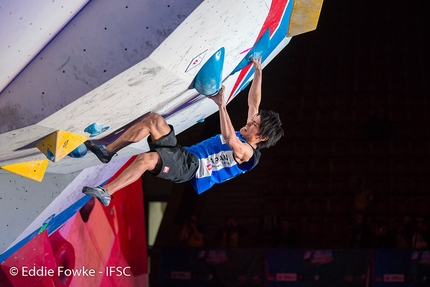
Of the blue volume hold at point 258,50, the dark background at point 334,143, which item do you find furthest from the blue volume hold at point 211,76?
the dark background at point 334,143

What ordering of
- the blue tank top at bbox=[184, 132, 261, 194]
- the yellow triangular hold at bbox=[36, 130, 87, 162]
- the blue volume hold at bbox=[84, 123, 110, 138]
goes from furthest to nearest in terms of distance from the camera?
the blue tank top at bbox=[184, 132, 261, 194]
the blue volume hold at bbox=[84, 123, 110, 138]
the yellow triangular hold at bbox=[36, 130, 87, 162]

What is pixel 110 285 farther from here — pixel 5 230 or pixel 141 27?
pixel 141 27

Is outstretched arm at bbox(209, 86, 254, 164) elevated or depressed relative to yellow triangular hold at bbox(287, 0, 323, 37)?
depressed

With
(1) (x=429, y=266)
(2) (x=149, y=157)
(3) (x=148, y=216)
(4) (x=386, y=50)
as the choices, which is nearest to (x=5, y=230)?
(2) (x=149, y=157)

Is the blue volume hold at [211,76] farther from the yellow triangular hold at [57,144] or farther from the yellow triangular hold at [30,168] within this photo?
the yellow triangular hold at [30,168]

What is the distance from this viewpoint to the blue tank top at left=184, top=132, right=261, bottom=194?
301cm

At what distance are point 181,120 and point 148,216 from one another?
223 inches

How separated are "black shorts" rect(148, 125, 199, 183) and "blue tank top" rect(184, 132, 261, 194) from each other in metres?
0.07

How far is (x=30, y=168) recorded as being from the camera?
2701mm

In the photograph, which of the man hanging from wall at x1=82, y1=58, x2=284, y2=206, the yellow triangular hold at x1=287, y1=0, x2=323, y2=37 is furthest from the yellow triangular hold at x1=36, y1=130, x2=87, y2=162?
the yellow triangular hold at x1=287, y1=0, x2=323, y2=37

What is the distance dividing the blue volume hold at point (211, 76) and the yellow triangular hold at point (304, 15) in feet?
1.94

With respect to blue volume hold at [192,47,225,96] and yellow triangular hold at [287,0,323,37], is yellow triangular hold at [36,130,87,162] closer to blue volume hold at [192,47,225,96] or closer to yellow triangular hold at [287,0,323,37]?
blue volume hold at [192,47,225,96]

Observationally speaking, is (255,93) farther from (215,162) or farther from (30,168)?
(30,168)

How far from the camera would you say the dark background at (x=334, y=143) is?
23.8 feet
